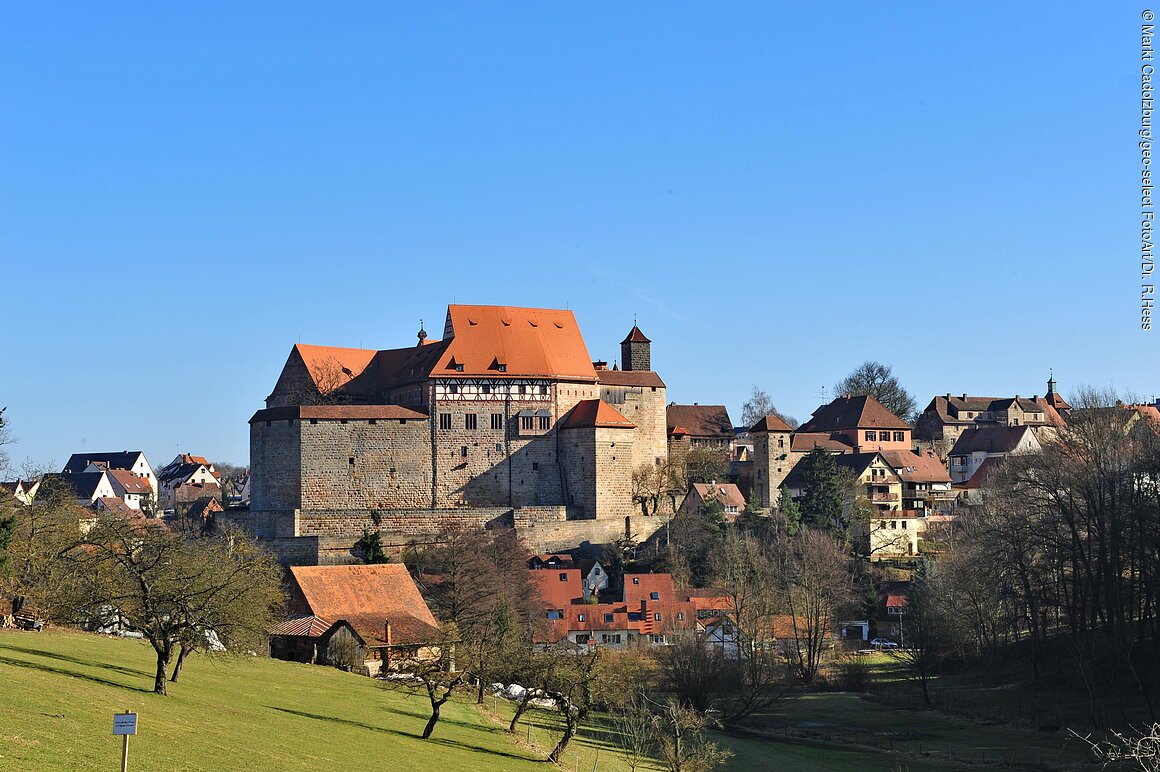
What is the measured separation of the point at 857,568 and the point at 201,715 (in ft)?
163

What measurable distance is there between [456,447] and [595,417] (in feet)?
→ 26.1

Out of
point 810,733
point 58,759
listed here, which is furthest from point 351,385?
point 58,759

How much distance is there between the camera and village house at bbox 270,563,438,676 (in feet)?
153

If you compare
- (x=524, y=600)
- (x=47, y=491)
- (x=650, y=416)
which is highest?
(x=650, y=416)

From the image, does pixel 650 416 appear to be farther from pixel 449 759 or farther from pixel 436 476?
pixel 449 759

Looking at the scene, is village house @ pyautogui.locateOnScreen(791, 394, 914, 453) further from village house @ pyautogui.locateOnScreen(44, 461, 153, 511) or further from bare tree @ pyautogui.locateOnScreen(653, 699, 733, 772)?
village house @ pyautogui.locateOnScreen(44, 461, 153, 511)

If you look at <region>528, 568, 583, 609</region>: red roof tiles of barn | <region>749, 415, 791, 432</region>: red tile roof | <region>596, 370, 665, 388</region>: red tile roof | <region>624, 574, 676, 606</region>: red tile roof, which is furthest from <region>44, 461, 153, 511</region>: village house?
<region>624, 574, 676, 606</region>: red tile roof

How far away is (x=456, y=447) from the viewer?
79.5 m

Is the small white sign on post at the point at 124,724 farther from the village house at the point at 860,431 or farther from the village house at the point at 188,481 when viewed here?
the village house at the point at 188,481

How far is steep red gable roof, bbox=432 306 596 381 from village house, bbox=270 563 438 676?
2704 cm

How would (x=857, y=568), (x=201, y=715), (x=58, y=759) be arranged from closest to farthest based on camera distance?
(x=58, y=759) < (x=201, y=715) < (x=857, y=568)

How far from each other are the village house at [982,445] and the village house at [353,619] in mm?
55035

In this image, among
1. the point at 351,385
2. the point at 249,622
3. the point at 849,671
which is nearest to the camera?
the point at 249,622

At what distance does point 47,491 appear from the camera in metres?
65.8
